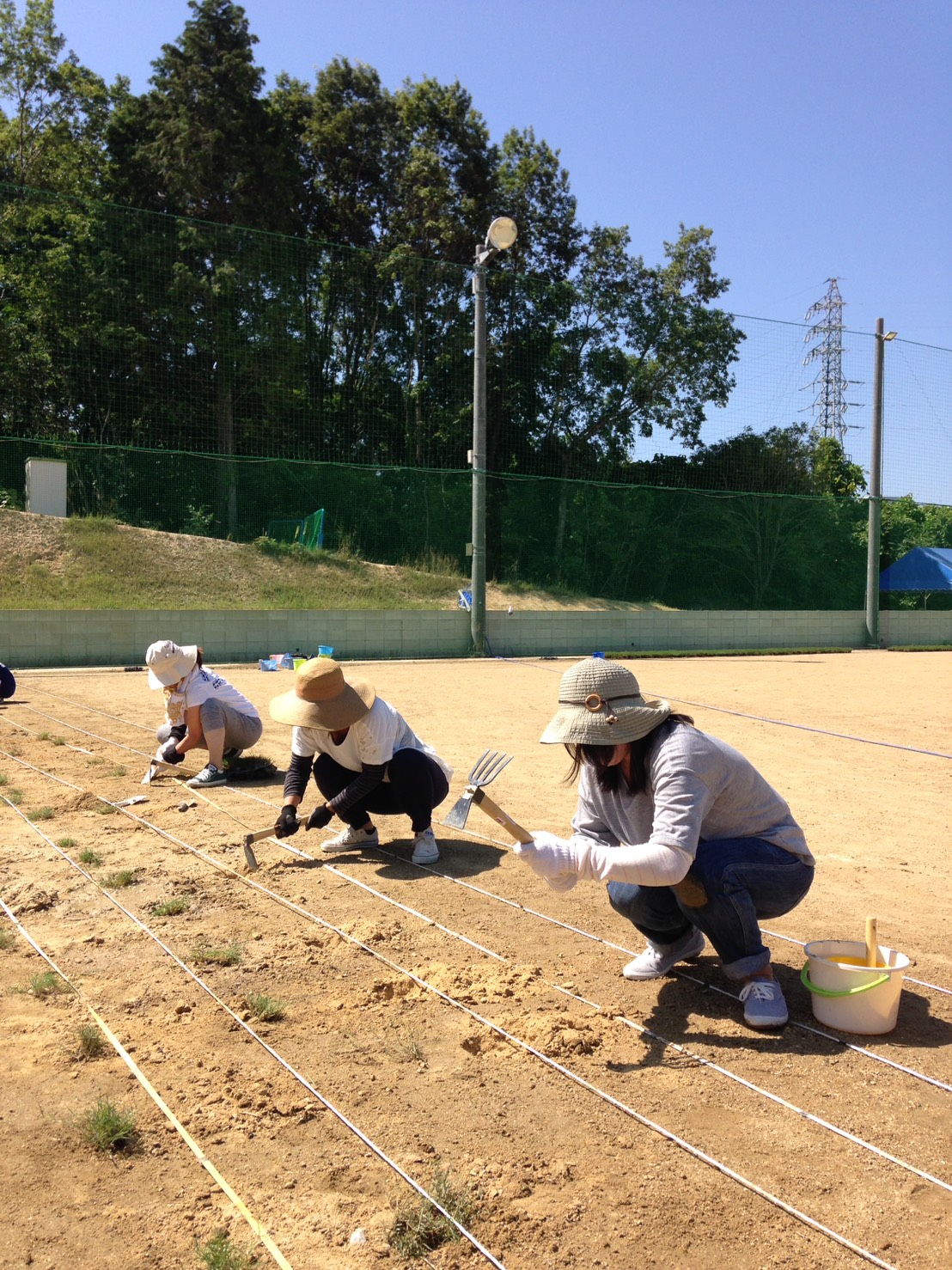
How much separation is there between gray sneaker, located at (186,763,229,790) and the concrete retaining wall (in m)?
9.88

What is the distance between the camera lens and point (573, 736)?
113 inches

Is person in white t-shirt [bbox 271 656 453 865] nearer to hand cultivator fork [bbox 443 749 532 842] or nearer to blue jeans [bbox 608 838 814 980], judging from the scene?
hand cultivator fork [bbox 443 749 532 842]

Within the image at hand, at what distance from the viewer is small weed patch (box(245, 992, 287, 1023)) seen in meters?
3.14

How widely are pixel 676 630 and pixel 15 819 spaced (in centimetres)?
1649

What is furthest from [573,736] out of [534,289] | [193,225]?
[534,289]

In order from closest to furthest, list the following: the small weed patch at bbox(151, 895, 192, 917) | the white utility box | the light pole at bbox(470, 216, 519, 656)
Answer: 1. the small weed patch at bbox(151, 895, 192, 917)
2. the light pole at bbox(470, 216, 519, 656)
3. the white utility box

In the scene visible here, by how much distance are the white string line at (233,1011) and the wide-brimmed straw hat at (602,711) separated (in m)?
1.09

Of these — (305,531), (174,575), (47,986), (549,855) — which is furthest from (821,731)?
(305,531)

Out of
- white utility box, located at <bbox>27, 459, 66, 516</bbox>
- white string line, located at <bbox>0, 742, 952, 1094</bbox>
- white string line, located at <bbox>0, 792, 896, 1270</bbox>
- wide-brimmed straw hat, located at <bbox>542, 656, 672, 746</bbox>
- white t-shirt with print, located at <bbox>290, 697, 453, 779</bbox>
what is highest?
white utility box, located at <bbox>27, 459, 66, 516</bbox>

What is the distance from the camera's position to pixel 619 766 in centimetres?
302

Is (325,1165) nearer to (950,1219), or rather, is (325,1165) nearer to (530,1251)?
(530,1251)

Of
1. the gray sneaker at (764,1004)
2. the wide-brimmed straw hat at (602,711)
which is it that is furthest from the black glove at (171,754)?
the gray sneaker at (764,1004)

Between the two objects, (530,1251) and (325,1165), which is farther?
(325,1165)

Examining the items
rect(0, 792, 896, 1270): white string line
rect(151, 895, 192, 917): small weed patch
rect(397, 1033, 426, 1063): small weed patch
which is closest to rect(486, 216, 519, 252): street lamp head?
rect(0, 792, 896, 1270): white string line
